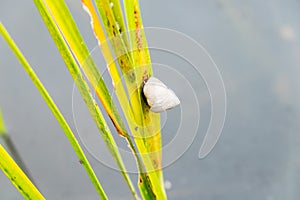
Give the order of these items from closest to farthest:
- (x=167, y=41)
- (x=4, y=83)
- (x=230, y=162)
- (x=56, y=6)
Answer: (x=56, y=6) < (x=167, y=41) < (x=230, y=162) < (x=4, y=83)

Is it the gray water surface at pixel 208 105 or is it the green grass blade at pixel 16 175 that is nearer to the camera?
the green grass blade at pixel 16 175

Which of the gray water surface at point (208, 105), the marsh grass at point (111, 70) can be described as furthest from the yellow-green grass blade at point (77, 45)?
the gray water surface at point (208, 105)

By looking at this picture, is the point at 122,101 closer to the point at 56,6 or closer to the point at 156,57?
the point at 56,6

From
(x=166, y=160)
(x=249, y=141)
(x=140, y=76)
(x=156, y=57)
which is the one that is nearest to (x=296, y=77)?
(x=249, y=141)

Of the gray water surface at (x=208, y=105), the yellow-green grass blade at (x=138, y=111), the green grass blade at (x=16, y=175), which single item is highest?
the gray water surface at (x=208, y=105)

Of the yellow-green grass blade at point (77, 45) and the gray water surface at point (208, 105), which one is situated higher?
the gray water surface at point (208, 105)

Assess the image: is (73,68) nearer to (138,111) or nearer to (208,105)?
(138,111)

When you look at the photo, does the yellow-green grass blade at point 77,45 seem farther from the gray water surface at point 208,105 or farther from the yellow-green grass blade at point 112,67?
the gray water surface at point 208,105

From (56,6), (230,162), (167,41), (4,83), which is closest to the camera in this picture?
(56,6)
